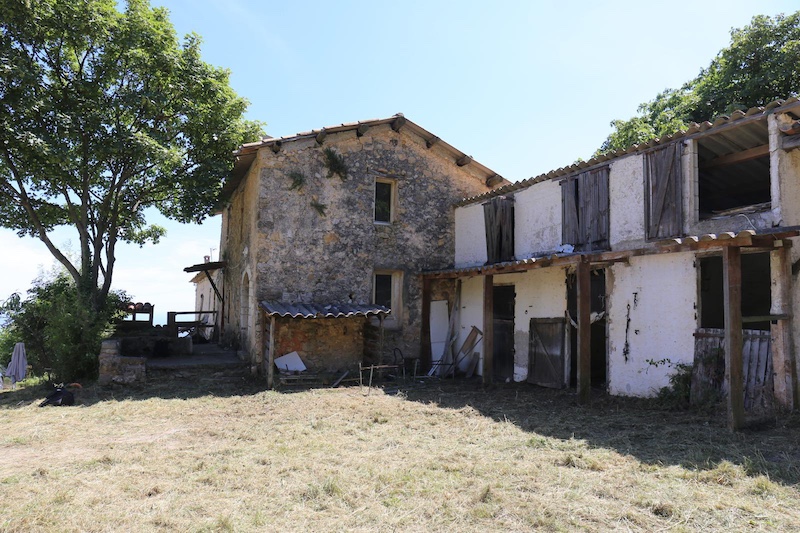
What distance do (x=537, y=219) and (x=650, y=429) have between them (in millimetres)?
5663

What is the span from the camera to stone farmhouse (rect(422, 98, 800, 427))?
7.38m

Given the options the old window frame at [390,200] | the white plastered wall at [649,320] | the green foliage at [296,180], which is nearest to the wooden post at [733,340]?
the white plastered wall at [649,320]

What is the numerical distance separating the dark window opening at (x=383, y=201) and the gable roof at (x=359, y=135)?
59.2 inches

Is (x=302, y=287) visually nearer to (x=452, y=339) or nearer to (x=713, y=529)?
(x=452, y=339)

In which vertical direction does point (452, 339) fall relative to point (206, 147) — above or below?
below

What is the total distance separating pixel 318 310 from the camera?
1148 cm

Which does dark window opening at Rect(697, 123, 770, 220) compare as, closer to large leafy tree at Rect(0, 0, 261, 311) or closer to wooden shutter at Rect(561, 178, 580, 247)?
wooden shutter at Rect(561, 178, 580, 247)

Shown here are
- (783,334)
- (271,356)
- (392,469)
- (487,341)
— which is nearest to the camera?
(392,469)

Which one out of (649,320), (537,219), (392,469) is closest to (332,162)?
(537,219)

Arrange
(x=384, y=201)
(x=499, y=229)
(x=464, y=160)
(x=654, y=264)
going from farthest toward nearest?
(x=464, y=160), (x=384, y=201), (x=499, y=229), (x=654, y=264)

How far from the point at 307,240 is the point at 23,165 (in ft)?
23.2

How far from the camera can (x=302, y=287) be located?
40.1ft

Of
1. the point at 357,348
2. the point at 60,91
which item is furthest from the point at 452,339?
the point at 60,91

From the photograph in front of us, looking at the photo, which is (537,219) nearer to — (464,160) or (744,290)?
(464,160)
